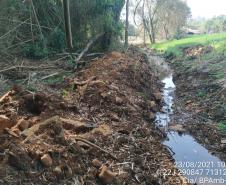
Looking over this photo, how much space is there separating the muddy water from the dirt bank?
0.74 ft

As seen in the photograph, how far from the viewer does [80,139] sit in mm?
5598

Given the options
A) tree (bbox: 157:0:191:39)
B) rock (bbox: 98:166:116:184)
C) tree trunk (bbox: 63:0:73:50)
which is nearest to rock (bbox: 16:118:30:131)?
rock (bbox: 98:166:116:184)

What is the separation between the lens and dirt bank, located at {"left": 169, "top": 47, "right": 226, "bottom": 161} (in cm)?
817

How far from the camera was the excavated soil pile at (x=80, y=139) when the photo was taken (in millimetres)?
4496

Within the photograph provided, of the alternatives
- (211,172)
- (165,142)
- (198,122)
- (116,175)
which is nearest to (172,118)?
(198,122)

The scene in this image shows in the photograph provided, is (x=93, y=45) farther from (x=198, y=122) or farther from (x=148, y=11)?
(x=148, y=11)

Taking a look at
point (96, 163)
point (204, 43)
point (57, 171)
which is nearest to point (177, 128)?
point (96, 163)

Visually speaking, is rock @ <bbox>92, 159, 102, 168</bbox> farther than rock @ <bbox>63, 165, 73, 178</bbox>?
Yes

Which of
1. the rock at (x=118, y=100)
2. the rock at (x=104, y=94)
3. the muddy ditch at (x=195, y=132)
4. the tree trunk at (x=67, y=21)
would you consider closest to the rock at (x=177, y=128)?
the muddy ditch at (x=195, y=132)

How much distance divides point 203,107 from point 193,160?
3517 mm

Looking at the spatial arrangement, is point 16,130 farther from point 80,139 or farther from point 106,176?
point 106,176

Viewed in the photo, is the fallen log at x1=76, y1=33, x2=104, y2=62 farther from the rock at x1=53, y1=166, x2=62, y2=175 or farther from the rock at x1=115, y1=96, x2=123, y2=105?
the rock at x1=53, y1=166, x2=62, y2=175

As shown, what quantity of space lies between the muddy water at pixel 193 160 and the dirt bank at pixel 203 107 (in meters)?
0.22

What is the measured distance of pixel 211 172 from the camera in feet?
21.9
